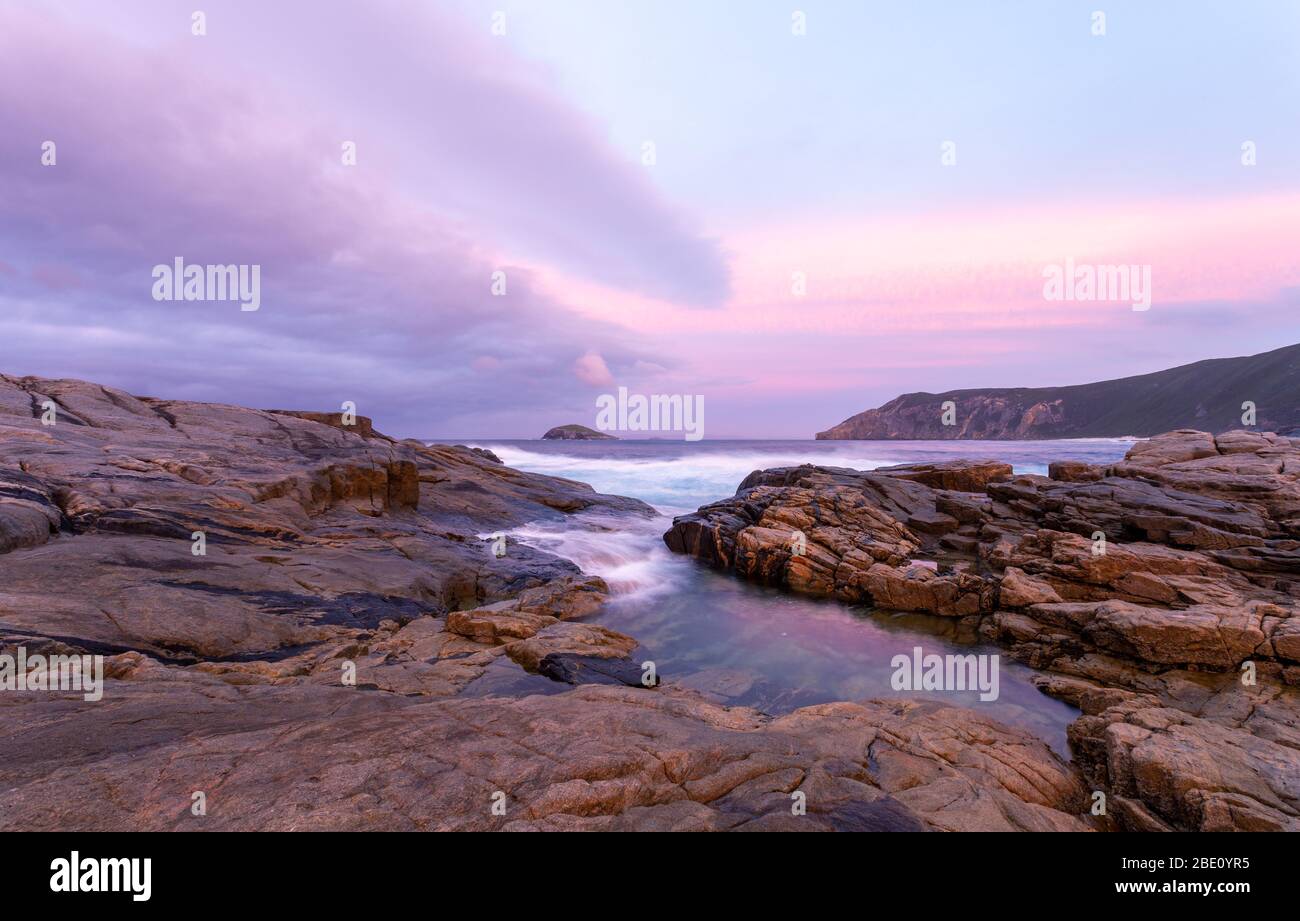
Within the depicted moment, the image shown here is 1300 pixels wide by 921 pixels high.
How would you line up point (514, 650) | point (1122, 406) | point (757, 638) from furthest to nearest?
point (1122, 406) < point (757, 638) < point (514, 650)

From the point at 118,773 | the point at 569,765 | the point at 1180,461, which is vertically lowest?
the point at 569,765

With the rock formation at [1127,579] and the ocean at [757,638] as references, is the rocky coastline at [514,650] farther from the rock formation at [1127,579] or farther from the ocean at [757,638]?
the ocean at [757,638]

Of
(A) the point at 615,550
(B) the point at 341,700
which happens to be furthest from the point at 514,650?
(A) the point at 615,550

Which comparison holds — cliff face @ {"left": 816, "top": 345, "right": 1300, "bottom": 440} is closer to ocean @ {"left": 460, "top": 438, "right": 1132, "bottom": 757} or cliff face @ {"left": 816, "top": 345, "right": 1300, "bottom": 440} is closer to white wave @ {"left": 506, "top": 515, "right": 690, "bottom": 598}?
white wave @ {"left": 506, "top": 515, "right": 690, "bottom": 598}

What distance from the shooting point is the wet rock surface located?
177 inches

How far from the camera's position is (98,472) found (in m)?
13.3

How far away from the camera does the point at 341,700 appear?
6.89 m

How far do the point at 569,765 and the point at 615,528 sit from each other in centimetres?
2366

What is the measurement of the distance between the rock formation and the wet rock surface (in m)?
1.57

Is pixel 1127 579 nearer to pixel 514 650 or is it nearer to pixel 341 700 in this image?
pixel 514 650

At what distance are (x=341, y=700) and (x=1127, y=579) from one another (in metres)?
19.2

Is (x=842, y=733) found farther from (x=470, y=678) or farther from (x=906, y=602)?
(x=906, y=602)

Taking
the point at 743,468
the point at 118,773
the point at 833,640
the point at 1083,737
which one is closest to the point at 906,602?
the point at 833,640

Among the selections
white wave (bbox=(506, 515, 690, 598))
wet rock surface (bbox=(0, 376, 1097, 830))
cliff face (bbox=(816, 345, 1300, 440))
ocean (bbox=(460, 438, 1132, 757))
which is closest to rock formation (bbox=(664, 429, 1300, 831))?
ocean (bbox=(460, 438, 1132, 757))
